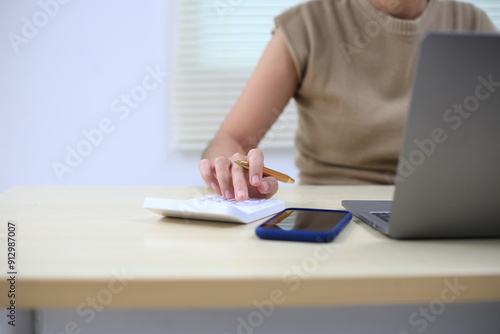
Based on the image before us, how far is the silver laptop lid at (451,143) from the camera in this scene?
428 mm

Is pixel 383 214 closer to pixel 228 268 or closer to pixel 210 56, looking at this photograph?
pixel 228 268

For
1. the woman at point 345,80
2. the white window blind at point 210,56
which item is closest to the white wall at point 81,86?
the white window blind at point 210,56

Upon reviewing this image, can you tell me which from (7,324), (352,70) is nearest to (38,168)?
(352,70)

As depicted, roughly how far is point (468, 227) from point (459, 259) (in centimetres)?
8

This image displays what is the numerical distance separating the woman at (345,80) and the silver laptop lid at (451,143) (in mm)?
668

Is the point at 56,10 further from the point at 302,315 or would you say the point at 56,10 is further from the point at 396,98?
the point at 302,315

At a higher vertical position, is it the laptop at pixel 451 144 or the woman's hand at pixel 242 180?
the laptop at pixel 451 144

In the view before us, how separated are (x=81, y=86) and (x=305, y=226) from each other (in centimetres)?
182

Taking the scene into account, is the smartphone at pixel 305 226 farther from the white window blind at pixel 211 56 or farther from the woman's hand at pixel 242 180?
the white window blind at pixel 211 56

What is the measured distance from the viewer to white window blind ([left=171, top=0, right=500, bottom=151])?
2191mm

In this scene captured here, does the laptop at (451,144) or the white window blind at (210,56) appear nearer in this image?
the laptop at (451,144)

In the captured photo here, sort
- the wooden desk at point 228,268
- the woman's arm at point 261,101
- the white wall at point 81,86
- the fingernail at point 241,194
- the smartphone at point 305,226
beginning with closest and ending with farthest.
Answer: the wooden desk at point 228,268, the smartphone at point 305,226, the fingernail at point 241,194, the woman's arm at point 261,101, the white wall at point 81,86

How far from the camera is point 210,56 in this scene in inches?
87.4

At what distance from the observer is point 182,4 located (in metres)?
2.17
